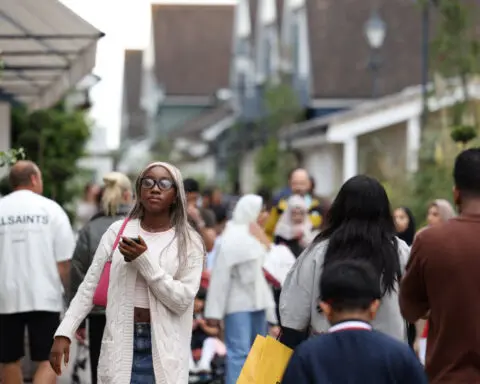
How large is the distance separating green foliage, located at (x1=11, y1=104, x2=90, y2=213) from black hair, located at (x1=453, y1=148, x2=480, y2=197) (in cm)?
1250

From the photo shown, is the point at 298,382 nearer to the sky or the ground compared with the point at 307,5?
nearer to the ground

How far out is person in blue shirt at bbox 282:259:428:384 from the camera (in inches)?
198

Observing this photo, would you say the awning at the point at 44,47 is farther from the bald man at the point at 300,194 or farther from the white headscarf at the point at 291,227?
the white headscarf at the point at 291,227

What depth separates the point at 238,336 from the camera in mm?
12094

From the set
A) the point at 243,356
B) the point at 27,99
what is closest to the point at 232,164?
the point at 27,99

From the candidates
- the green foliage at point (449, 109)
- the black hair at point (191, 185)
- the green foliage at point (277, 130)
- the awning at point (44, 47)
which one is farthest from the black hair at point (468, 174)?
the green foliage at point (277, 130)

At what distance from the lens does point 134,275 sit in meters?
7.48

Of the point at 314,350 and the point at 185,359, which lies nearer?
the point at 314,350

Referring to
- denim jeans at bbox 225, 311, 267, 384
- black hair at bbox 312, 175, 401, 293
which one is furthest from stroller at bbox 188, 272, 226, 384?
black hair at bbox 312, 175, 401, 293

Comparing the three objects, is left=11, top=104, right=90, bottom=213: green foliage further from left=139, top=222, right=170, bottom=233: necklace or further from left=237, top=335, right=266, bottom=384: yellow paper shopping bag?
left=237, top=335, right=266, bottom=384: yellow paper shopping bag

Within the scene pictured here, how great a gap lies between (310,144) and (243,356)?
28.1 meters

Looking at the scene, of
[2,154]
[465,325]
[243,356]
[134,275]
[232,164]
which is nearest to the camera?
[465,325]

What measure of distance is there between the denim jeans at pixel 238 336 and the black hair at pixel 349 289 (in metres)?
6.87

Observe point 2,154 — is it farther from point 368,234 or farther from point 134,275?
point 368,234
